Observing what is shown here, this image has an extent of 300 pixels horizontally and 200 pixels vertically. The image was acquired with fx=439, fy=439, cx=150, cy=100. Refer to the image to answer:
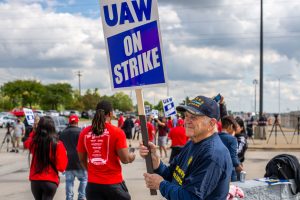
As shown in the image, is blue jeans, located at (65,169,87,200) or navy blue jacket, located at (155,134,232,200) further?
A: blue jeans, located at (65,169,87,200)

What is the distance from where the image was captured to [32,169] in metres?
5.67

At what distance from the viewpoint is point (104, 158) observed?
4.91 metres

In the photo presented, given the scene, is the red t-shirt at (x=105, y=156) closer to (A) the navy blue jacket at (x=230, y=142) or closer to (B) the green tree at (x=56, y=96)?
(A) the navy blue jacket at (x=230, y=142)

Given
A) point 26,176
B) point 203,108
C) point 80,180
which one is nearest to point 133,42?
point 203,108

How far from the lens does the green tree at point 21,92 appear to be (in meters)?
103

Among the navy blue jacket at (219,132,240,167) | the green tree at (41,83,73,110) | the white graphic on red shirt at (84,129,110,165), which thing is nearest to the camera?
the white graphic on red shirt at (84,129,110,165)

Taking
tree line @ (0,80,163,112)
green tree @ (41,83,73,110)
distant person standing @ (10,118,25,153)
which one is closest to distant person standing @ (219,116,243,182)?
distant person standing @ (10,118,25,153)

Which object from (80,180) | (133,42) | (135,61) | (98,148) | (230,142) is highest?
(133,42)

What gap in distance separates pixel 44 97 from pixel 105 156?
108 m

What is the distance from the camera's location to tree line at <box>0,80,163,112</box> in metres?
104

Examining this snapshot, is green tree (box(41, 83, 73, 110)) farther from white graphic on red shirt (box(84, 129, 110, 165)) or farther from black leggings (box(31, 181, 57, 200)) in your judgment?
white graphic on red shirt (box(84, 129, 110, 165))

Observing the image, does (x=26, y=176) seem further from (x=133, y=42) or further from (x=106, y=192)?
(x=133, y=42)

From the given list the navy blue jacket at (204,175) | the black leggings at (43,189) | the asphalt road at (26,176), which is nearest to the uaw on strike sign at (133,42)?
the navy blue jacket at (204,175)

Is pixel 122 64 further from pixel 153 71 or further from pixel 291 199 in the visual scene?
pixel 291 199
